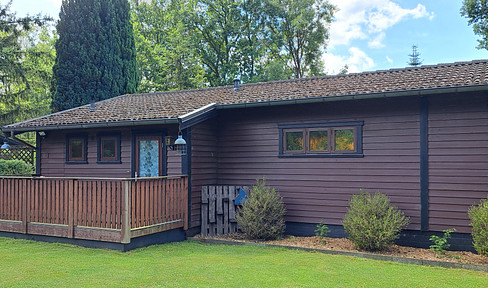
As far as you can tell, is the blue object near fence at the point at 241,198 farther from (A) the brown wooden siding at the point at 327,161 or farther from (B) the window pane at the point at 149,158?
(B) the window pane at the point at 149,158

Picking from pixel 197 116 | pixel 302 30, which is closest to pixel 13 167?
pixel 197 116

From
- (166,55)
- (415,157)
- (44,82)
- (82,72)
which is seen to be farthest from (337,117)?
(166,55)

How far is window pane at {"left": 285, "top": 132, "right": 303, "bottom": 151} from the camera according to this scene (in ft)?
31.1

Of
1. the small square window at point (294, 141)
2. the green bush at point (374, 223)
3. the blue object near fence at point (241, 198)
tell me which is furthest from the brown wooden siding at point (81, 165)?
the green bush at point (374, 223)

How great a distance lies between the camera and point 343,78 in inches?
428

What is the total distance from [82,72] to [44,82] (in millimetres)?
2074

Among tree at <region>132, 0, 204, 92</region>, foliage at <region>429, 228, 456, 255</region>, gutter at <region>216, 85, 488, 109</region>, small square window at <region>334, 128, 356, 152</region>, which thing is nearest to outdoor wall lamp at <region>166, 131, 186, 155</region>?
gutter at <region>216, 85, 488, 109</region>

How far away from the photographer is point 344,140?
356 inches

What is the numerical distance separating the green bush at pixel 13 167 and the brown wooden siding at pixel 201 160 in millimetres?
7676

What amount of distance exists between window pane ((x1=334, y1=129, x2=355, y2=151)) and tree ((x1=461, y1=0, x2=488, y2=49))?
15.9 meters

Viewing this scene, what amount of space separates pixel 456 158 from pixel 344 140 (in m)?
2.14

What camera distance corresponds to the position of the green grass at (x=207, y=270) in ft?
19.0

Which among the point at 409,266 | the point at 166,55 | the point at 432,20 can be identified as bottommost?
the point at 409,266

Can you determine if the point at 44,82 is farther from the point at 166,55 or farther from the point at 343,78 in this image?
the point at 343,78
